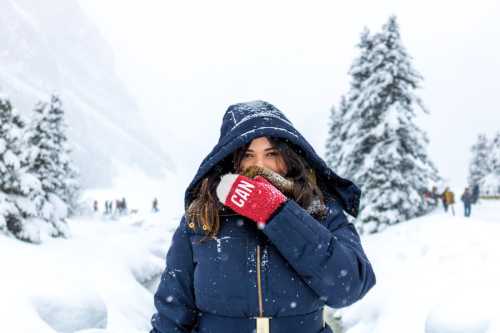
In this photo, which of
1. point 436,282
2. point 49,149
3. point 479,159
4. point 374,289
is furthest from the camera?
point 479,159

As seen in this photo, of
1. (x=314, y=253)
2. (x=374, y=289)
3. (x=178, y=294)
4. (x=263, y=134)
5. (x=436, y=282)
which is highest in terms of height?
(x=263, y=134)

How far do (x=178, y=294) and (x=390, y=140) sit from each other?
2102cm

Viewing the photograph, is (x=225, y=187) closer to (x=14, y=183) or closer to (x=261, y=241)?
(x=261, y=241)

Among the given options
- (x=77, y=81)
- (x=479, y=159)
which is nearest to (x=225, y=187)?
(x=479, y=159)

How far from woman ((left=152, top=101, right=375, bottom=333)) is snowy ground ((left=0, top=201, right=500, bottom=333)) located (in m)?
5.63

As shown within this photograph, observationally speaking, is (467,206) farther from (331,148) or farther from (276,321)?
(276,321)

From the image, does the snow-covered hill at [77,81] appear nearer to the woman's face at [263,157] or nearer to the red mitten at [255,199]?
the woman's face at [263,157]

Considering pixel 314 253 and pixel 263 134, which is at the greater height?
pixel 263 134

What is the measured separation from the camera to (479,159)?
5197cm

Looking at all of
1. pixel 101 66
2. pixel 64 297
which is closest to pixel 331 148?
pixel 64 297

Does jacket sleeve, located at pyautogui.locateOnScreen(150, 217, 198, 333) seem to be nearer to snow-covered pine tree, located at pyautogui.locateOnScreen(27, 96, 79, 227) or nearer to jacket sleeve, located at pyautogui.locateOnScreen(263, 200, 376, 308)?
jacket sleeve, located at pyautogui.locateOnScreen(263, 200, 376, 308)

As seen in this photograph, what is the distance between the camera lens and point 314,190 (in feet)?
7.88

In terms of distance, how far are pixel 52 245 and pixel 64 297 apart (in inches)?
368

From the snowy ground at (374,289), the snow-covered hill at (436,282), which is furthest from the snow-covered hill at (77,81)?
the snow-covered hill at (436,282)
